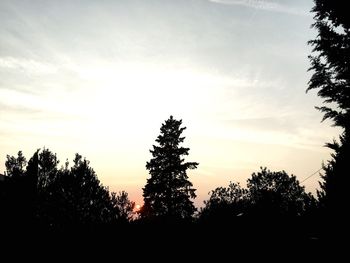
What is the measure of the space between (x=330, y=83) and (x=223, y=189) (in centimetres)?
7625

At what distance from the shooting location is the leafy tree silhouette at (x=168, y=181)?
39875 millimetres

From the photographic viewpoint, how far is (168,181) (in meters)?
40.7

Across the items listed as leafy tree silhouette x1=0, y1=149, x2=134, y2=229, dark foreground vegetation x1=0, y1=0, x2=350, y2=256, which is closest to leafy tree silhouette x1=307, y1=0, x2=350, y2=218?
dark foreground vegetation x1=0, y1=0, x2=350, y2=256

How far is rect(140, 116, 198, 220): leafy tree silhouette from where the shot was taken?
39.9 meters

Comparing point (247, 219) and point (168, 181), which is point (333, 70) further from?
point (168, 181)

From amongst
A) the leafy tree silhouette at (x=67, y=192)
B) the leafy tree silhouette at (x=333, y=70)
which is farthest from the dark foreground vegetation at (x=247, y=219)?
the leafy tree silhouette at (x=67, y=192)

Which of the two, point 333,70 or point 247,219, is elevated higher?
point 333,70

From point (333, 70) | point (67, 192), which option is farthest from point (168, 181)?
point (333, 70)

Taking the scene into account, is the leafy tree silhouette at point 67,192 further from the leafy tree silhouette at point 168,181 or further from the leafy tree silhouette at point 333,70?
the leafy tree silhouette at point 333,70

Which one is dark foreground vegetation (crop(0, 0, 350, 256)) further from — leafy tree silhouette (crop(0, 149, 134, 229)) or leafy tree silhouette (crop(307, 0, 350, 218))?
leafy tree silhouette (crop(0, 149, 134, 229))

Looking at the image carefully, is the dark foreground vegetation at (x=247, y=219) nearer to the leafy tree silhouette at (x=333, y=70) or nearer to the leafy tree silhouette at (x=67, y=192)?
the leafy tree silhouette at (x=333, y=70)

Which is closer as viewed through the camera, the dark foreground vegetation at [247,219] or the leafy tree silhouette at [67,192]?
the dark foreground vegetation at [247,219]

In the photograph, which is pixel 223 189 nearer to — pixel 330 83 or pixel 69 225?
pixel 330 83

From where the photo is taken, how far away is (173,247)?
30.2ft
